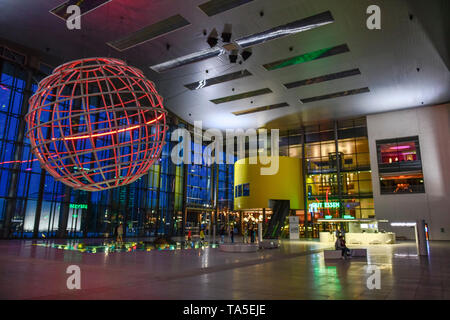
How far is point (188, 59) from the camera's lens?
21.5 metres

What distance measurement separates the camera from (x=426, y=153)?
93.0ft

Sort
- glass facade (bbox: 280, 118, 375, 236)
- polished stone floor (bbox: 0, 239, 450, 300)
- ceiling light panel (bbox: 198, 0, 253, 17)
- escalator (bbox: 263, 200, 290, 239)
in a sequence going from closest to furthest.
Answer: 1. polished stone floor (bbox: 0, 239, 450, 300)
2. ceiling light panel (bbox: 198, 0, 253, 17)
3. escalator (bbox: 263, 200, 290, 239)
4. glass facade (bbox: 280, 118, 375, 236)

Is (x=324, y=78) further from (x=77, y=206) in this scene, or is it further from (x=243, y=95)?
(x=77, y=206)

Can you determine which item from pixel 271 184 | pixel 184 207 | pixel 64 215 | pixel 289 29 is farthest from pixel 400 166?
pixel 64 215

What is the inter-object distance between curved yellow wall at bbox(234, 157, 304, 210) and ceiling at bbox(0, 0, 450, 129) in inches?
295

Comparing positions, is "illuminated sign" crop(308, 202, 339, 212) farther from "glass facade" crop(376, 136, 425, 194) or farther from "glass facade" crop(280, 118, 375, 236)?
"glass facade" crop(376, 136, 425, 194)

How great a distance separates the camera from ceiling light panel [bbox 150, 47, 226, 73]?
67.1 feet

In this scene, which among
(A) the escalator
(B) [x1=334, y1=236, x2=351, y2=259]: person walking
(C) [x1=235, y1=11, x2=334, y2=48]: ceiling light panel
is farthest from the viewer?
(A) the escalator

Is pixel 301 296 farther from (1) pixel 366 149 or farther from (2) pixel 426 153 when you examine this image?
(1) pixel 366 149

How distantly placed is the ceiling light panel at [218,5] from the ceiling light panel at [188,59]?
367 cm

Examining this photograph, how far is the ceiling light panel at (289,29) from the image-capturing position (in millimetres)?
17134

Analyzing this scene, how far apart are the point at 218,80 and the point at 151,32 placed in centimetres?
719

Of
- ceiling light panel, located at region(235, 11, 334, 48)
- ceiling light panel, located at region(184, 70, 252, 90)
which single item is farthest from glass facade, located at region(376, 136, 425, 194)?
ceiling light panel, located at region(235, 11, 334, 48)
